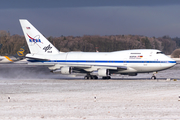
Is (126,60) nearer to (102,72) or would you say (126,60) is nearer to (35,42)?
(102,72)

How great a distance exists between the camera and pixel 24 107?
2159cm

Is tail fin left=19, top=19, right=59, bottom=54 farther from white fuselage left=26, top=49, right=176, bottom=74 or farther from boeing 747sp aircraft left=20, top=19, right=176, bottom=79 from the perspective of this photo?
white fuselage left=26, top=49, right=176, bottom=74

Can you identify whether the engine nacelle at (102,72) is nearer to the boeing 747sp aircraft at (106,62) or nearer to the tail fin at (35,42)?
the boeing 747sp aircraft at (106,62)

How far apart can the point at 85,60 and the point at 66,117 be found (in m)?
30.5

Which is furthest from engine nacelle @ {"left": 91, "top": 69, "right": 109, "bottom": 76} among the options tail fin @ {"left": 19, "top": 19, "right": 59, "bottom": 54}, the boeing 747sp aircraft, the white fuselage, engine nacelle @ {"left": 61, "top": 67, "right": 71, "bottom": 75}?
tail fin @ {"left": 19, "top": 19, "right": 59, "bottom": 54}

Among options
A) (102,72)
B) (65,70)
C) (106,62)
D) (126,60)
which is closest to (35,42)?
(65,70)

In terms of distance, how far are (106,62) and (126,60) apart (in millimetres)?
3028

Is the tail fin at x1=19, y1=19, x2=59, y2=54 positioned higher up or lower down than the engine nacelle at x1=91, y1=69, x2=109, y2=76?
higher up

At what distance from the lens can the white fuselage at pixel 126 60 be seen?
46062 millimetres

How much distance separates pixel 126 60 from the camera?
46.9 metres

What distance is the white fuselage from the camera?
4606 cm

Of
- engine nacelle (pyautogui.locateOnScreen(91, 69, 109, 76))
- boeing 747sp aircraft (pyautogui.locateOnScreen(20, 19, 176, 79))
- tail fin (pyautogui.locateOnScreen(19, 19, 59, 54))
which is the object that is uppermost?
tail fin (pyautogui.locateOnScreen(19, 19, 59, 54))

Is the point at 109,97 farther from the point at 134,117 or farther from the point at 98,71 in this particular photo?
the point at 98,71

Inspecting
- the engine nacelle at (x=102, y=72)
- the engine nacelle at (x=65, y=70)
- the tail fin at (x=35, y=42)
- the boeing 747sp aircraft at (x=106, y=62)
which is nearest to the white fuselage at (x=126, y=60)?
the boeing 747sp aircraft at (x=106, y=62)
